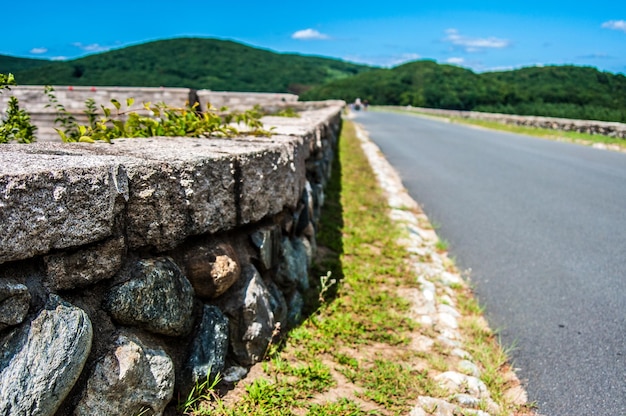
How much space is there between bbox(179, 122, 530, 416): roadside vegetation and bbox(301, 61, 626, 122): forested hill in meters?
30.6

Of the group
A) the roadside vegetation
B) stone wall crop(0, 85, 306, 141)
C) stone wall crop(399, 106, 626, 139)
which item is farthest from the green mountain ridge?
the roadside vegetation

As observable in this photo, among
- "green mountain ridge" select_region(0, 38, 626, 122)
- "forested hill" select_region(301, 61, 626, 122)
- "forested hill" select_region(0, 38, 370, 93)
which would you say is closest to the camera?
"green mountain ridge" select_region(0, 38, 626, 122)

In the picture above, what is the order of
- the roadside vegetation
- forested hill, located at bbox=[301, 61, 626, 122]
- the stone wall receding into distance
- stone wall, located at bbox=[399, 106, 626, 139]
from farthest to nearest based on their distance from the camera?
forested hill, located at bbox=[301, 61, 626, 122]
stone wall, located at bbox=[399, 106, 626, 139]
the roadside vegetation
the stone wall receding into distance

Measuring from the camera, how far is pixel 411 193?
764 cm

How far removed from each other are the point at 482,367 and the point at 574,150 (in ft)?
38.8

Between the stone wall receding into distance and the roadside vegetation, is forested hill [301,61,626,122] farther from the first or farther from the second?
the stone wall receding into distance

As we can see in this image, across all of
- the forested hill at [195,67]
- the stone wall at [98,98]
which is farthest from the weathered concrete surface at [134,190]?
the forested hill at [195,67]

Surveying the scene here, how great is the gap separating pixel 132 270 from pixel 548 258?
4000 millimetres

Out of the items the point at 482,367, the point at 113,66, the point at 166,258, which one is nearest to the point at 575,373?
the point at 482,367

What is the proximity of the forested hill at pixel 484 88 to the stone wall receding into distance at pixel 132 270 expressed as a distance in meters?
32.2

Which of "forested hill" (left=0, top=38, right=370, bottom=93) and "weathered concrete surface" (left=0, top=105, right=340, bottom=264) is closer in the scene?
"weathered concrete surface" (left=0, top=105, right=340, bottom=264)

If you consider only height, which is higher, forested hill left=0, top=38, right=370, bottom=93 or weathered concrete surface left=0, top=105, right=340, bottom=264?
forested hill left=0, top=38, right=370, bottom=93

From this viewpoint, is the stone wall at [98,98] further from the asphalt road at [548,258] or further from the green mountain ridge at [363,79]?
the green mountain ridge at [363,79]

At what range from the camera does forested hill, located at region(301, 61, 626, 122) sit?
44.5m
